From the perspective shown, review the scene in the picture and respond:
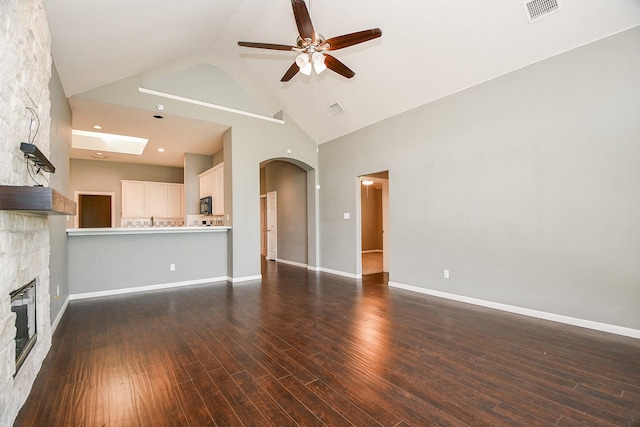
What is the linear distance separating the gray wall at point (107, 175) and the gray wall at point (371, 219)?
659 cm

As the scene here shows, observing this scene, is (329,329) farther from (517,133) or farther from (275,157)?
(275,157)

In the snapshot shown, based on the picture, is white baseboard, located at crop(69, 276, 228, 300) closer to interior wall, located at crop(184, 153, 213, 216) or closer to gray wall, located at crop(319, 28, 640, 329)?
interior wall, located at crop(184, 153, 213, 216)

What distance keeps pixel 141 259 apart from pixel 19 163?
3389 millimetres

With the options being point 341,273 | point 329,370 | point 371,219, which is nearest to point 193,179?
point 341,273

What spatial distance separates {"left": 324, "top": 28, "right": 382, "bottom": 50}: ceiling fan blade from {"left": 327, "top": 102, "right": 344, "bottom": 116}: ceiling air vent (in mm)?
2488

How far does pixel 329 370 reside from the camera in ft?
7.43

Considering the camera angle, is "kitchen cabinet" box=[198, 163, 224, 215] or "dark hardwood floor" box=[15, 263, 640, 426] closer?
"dark hardwood floor" box=[15, 263, 640, 426]

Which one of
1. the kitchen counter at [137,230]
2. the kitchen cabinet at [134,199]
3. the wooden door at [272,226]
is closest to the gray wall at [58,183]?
the kitchen counter at [137,230]

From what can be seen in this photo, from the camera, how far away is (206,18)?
363 cm

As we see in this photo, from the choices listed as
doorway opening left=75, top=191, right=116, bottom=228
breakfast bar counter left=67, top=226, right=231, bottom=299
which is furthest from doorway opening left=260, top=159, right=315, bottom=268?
doorway opening left=75, top=191, right=116, bottom=228

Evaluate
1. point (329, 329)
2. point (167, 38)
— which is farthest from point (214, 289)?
point (167, 38)

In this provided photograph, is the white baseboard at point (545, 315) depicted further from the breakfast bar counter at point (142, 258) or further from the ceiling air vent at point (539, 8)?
the breakfast bar counter at point (142, 258)

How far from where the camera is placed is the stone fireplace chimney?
157 cm

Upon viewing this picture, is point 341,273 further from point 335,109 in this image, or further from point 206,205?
point 206,205
